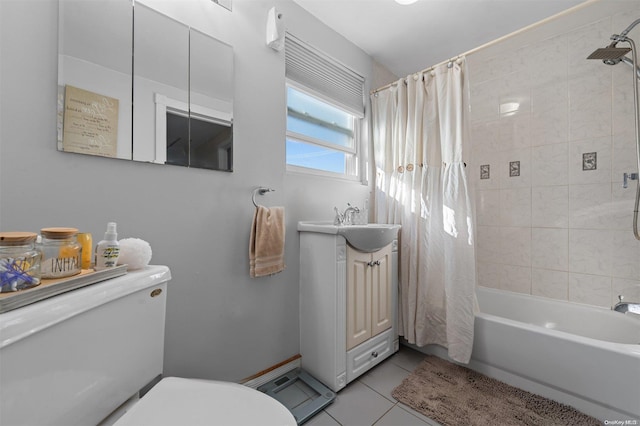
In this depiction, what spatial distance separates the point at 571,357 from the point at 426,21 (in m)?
2.32

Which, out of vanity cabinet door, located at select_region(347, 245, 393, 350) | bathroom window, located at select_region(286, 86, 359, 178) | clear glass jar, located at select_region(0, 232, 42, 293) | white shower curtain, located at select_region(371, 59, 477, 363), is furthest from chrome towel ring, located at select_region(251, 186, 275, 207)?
white shower curtain, located at select_region(371, 59, 477, 363)

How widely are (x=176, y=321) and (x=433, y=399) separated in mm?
1472

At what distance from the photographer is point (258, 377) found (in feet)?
5.04

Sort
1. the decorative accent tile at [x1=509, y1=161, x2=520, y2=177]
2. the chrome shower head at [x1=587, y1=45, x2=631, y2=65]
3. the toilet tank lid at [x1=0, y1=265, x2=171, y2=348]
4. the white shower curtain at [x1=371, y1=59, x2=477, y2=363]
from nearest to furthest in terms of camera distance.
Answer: the toilet tank lid at [x1=0, y1=265, x2=171, y2=348] → the chrome shower head at [x1=587, y1=45, x2=631, y2=65] → the white shower curtain at [x1=371, y1=59, x2=477, y2=363] → the decorative accent tile at [x1=509, y1=161, x2=520, y2=177]

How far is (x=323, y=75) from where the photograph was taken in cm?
201

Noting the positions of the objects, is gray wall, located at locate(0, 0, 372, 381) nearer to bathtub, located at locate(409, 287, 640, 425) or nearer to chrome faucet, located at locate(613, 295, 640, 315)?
bathtub, located at locate(409, 287, 640, 425)

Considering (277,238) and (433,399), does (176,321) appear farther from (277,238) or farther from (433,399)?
(433,399)

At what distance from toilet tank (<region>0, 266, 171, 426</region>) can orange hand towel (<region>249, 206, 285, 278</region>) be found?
0.58m

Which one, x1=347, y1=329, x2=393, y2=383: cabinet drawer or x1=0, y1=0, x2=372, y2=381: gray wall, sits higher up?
x1=0, y1=0, x2=372, y2=381: gray wall

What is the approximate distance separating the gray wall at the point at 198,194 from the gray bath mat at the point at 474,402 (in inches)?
32.7

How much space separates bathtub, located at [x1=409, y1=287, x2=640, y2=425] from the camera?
1207 millimetres

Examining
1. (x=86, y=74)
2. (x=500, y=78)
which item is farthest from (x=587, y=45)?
(x=86, y=74)

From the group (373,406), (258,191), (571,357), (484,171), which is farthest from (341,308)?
(484,171)

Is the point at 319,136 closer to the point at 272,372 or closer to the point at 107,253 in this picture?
the point at 107,253
